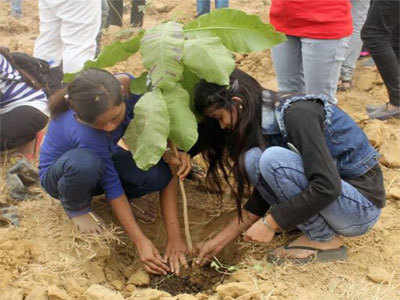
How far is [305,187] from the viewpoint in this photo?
7.08 ft

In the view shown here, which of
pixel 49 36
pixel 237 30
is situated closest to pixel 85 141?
pixel 237 30

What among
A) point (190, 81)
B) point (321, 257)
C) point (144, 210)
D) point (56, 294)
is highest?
point (190, 81)

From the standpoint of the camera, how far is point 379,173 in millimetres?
2318

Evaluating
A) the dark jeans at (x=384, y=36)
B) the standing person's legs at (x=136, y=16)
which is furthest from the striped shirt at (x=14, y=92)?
the standing person's legs at (x=136, y=16)

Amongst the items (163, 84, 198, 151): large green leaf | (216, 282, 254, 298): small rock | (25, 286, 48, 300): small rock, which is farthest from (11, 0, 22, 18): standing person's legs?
(216, 282, 254, 298): small rock

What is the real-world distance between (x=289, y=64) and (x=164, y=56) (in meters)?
1.24

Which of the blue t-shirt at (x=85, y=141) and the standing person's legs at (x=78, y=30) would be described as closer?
the blue t-shirt at (x=85, y=141)

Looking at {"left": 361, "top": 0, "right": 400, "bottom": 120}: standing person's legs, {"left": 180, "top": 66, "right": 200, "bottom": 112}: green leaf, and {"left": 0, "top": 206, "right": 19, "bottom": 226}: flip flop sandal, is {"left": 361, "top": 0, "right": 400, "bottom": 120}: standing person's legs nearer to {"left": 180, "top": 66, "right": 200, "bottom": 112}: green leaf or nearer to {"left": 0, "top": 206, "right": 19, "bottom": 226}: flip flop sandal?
{"left": 180, "top": 66, "right": 200, "bottom": 112}: green leaf

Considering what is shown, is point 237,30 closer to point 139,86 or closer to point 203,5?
point 139,86

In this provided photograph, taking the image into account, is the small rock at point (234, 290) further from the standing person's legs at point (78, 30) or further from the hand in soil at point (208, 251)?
the standing person's legs at point (78, 30)

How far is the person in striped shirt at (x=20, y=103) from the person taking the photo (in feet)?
10.6

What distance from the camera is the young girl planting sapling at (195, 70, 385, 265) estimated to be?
205cm

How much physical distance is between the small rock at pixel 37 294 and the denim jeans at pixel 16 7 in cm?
535

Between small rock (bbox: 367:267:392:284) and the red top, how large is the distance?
1.24 m
